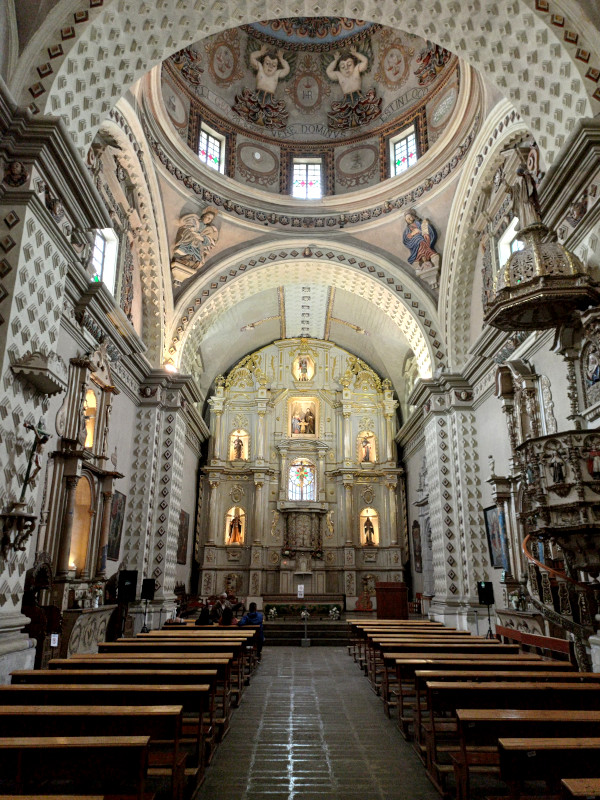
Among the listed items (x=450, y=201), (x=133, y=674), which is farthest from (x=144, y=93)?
(x=133, y=674)

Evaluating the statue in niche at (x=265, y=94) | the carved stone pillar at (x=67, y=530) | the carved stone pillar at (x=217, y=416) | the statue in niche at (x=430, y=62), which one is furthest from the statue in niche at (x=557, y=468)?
the carved stone pillar at (x=217, y=416)

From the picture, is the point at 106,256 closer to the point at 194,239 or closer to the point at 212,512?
the point at 194,239

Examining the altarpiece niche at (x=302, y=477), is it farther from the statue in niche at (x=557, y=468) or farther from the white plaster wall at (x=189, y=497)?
the statue in niche at (x=557, y=468)

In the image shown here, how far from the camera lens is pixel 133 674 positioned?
4.95 m

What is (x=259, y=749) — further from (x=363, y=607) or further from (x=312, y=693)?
(x=363, y=607)

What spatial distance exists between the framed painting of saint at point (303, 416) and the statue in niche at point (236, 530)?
14.3ft

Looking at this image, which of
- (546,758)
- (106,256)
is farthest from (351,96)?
(546,758)

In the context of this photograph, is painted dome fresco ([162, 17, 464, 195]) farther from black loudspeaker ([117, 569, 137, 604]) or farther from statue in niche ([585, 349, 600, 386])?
black loudspeaker ([117, 569, 137, 604])

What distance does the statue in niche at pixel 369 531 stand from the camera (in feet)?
78.8

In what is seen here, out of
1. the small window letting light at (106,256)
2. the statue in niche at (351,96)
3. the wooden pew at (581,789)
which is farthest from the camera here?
the statue in niche at (351,96)

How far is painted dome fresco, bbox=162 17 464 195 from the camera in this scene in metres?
16.3

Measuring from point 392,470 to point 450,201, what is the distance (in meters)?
12.6

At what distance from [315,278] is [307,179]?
3239mm

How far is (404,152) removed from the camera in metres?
17.2
